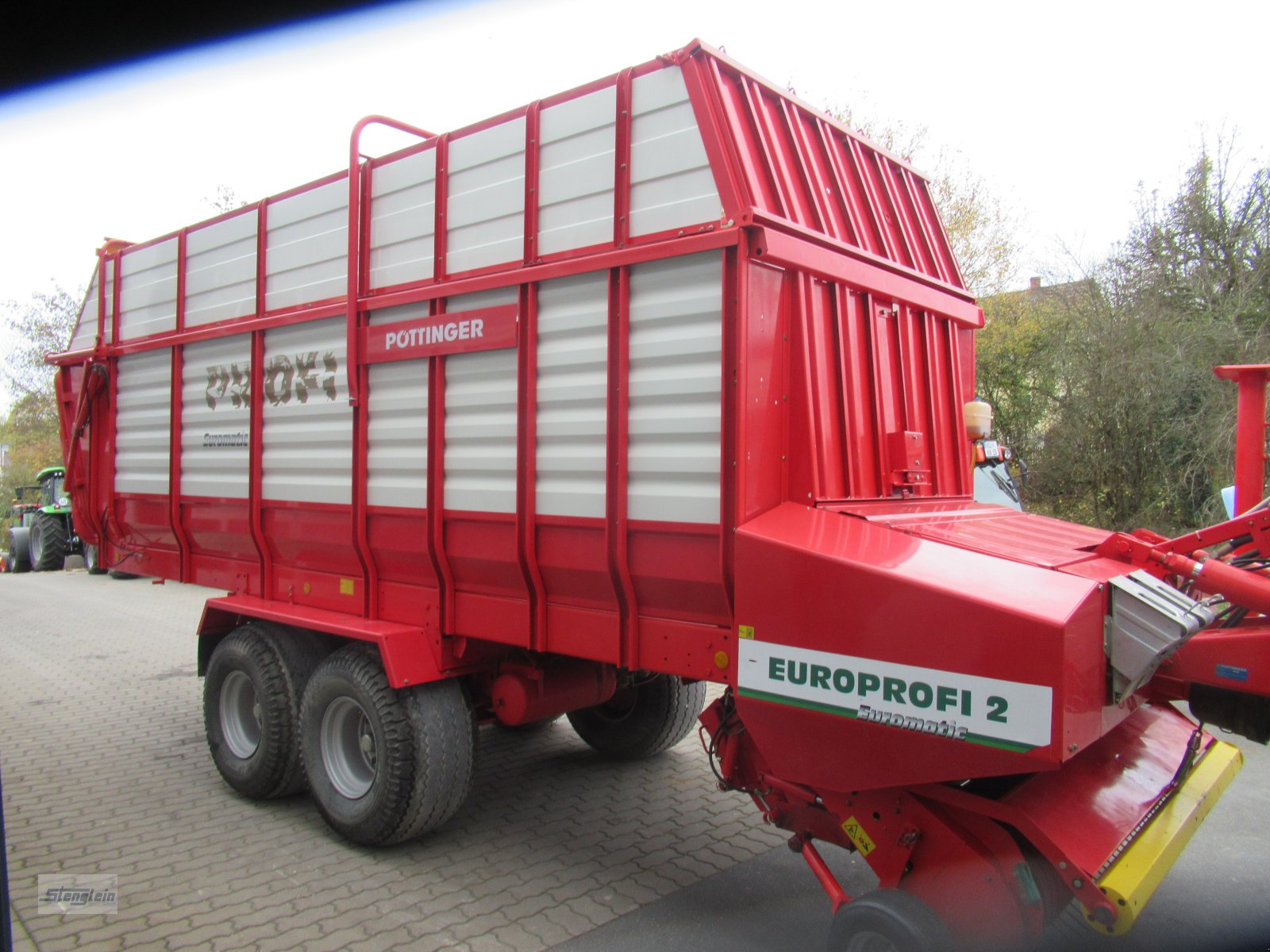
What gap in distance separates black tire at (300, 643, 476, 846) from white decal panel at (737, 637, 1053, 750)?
175 cm

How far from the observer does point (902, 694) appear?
260 cm

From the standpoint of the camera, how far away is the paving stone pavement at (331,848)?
355cm

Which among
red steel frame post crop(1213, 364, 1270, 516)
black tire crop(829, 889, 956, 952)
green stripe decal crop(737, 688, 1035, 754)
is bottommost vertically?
black tire crop(829, 889, 956, 952)

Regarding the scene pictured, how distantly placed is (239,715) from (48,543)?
60.4ft

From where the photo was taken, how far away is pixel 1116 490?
13039mm

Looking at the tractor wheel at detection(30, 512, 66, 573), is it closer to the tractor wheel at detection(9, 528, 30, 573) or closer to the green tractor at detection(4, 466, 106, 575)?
the green tractor at detection(4, 466, 106, 575)

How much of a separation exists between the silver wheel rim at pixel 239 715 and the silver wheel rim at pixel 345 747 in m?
0.87

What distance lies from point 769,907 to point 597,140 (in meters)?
3.23

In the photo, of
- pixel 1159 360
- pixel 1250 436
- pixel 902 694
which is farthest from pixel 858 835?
pixel 1159 360

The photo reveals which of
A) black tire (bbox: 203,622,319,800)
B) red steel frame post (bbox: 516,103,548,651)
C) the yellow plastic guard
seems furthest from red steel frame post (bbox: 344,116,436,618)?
the yellow plastic guard

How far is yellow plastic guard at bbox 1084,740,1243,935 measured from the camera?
2.45 metres

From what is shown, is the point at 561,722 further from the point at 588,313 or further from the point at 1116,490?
the point at 1116,490

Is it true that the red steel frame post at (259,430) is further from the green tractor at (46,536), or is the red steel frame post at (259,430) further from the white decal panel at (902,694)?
the green tractor at (46,536)

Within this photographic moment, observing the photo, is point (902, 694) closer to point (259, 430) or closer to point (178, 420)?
point (259, 430)
